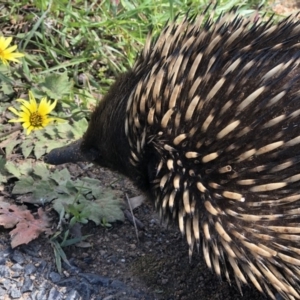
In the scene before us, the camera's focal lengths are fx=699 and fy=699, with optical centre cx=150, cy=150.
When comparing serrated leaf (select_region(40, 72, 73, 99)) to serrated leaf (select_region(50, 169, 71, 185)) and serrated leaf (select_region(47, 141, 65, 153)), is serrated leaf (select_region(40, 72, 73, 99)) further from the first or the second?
→ serrated leaf (select_region(50, 169, 71, 185))

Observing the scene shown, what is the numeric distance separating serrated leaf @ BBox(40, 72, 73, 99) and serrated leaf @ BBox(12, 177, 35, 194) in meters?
0.57

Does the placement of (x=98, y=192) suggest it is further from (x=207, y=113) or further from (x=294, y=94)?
(x=294, y=94)

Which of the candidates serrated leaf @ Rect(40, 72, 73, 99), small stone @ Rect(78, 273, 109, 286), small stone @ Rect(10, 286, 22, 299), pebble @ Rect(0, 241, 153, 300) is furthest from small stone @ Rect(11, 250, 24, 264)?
serrated leaf @ Rect(40, 72, 73, 99)

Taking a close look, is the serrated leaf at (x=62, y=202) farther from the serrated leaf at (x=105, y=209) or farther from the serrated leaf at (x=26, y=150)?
the serrated leaf at (x=26, y=150)

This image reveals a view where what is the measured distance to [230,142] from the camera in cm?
236

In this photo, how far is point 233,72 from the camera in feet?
7.75

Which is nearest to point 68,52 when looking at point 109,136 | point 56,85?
point 56,85

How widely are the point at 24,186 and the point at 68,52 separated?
111 centimetres

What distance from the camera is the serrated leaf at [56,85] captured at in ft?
11.7

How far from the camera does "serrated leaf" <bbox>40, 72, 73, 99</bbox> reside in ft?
11.7

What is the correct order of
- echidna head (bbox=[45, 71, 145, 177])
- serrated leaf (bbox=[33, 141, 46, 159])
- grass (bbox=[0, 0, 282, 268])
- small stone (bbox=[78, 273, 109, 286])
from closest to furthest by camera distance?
echidna head (bbox=[45, 71, 145, 177]) < small stone (bbox=[78, 273, 109, 286]) < serrated leaf (bbox=[33, 141, 46, 159]) < grass (bbox=[0, 0, 282, 268])

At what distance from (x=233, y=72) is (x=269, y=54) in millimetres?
134

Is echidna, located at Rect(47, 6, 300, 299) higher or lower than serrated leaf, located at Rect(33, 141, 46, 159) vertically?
higher

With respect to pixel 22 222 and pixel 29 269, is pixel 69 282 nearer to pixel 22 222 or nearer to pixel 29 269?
pixel 29 269
